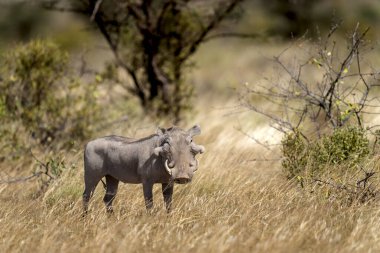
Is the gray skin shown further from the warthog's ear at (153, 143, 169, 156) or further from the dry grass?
the dry grass

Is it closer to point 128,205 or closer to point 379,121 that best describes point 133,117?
point 379,121

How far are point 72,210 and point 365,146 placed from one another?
3132 mm

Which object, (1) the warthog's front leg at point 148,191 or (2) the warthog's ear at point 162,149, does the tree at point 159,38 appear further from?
(2) the warthog's ear at point 162,149

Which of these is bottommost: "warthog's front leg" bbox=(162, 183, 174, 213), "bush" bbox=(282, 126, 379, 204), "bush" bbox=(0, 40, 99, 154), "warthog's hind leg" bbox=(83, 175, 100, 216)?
"bush" bbox=(0, 40, 99, 154)

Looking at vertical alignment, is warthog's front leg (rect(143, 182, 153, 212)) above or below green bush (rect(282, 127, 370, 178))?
below

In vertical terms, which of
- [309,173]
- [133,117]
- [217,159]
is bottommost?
[133,117]

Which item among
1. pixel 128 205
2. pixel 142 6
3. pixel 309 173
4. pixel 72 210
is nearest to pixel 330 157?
pixel 309 173

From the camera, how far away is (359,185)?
7.35 meters

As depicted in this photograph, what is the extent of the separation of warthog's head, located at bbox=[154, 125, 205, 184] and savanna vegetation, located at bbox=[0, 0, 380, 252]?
475 millimetres

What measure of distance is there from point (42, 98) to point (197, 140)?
2.39 m

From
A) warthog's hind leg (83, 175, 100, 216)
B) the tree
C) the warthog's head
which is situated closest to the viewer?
the warthog's head

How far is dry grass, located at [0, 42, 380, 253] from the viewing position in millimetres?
5941

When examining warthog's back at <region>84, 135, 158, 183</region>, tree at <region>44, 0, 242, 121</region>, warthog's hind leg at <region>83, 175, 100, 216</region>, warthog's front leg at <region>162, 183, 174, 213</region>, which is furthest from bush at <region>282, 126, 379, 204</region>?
tree at <region>44, 0, 242, 121</region>

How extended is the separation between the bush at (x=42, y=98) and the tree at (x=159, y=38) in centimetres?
128
